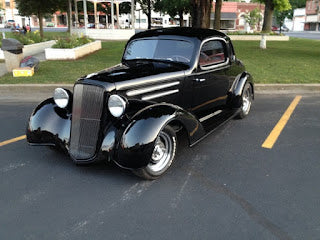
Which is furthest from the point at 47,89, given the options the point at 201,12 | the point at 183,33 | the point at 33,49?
the point at 33,49

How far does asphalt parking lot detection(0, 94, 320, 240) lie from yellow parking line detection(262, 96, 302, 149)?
111 millimetres

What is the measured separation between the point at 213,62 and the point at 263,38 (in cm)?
1578

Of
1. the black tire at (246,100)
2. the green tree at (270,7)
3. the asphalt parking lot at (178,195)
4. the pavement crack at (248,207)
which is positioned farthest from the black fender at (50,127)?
the green tree at (270,7)

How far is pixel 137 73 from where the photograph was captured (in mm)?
3852

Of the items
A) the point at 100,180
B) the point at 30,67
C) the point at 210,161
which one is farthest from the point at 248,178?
the point at 30,67

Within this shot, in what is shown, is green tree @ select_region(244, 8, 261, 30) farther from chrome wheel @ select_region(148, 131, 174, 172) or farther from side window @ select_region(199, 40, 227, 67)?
chrome wheel @ select_region(148, 131, 174, 172)

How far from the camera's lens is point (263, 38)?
18922mm

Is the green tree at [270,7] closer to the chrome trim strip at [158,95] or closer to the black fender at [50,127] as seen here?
the chrome trim strip at [158,95]

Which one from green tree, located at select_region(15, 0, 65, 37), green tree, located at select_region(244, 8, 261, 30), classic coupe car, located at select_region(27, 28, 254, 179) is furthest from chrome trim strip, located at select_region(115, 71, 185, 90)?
green tree, located at select_region(244, 8, 261, 30)

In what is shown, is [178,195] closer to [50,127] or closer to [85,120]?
[85,120]

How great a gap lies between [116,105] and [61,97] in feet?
3.18

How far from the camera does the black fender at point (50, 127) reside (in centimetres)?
369

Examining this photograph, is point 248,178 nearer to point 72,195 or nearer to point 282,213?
point 282,213

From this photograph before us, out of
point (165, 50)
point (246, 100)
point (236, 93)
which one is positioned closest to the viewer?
point (165, 50)
